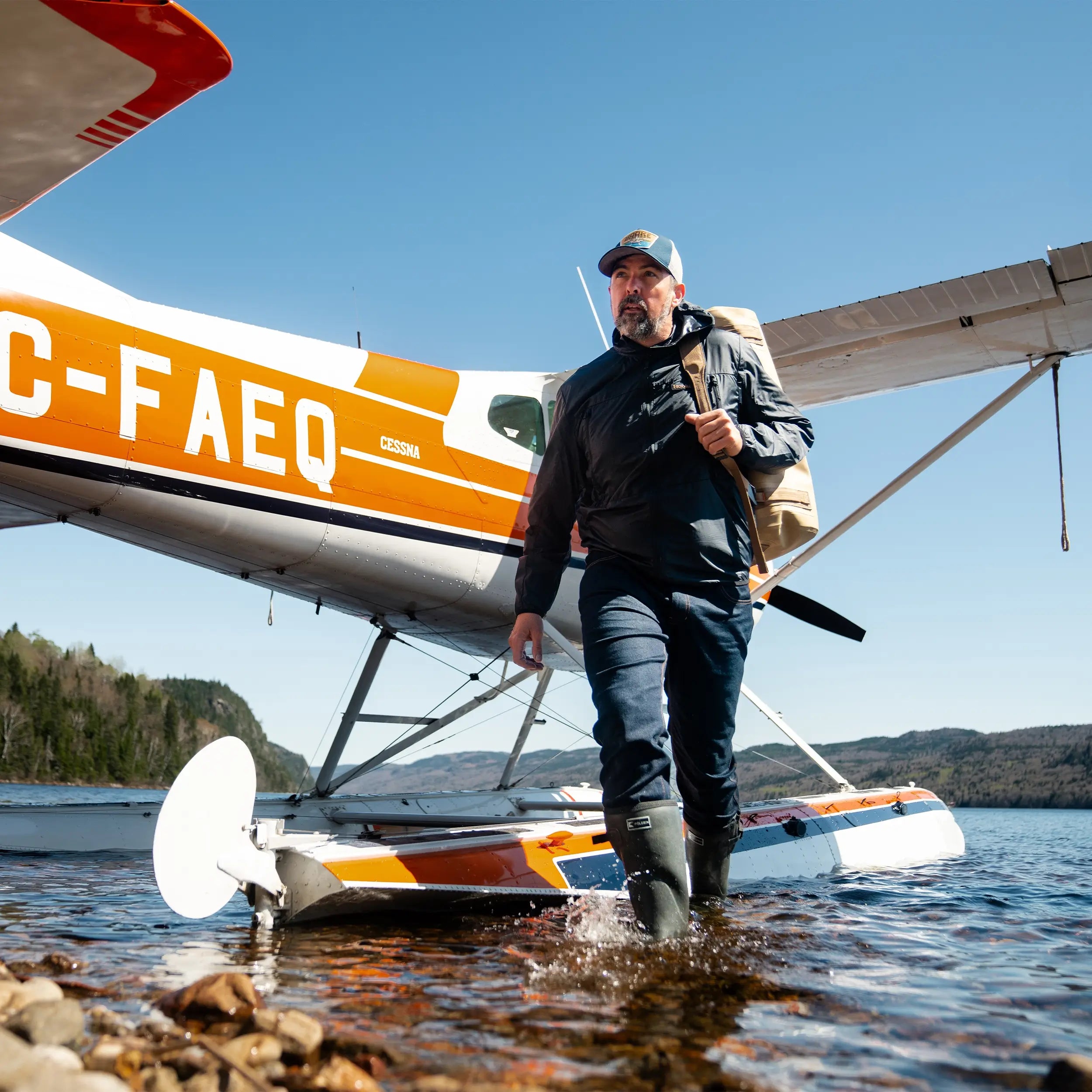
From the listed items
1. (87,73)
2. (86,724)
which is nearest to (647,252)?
(87,73)

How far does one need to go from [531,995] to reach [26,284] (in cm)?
424

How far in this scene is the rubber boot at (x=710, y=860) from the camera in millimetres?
3549

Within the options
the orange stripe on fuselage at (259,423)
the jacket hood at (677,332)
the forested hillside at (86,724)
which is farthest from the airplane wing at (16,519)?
the forested hillside at (86,724)

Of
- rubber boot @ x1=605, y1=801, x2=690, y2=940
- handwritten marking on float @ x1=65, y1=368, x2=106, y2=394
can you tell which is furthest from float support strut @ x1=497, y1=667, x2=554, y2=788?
rubber boot @ x1=605, y1=801, x2=690, y2=940

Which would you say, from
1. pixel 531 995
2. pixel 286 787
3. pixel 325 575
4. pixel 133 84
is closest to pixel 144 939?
pixel 531 995

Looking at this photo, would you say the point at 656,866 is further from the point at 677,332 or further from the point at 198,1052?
the point at 677,332

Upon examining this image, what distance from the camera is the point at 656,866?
2656mm

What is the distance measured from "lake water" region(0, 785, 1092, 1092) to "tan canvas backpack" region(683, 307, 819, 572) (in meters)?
1.29

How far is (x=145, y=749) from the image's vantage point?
71938 millimetres

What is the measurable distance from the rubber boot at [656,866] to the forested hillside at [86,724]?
213 ft

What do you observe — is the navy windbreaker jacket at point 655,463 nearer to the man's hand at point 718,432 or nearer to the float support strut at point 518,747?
the man's hand at point 718,432

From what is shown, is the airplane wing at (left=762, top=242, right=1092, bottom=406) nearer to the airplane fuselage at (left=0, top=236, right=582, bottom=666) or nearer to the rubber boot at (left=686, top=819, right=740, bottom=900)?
the airplane fuselage at (left=0, top=236, right=582, bottom=666)

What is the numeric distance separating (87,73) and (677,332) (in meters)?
1.91

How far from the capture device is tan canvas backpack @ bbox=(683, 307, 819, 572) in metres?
3.18
